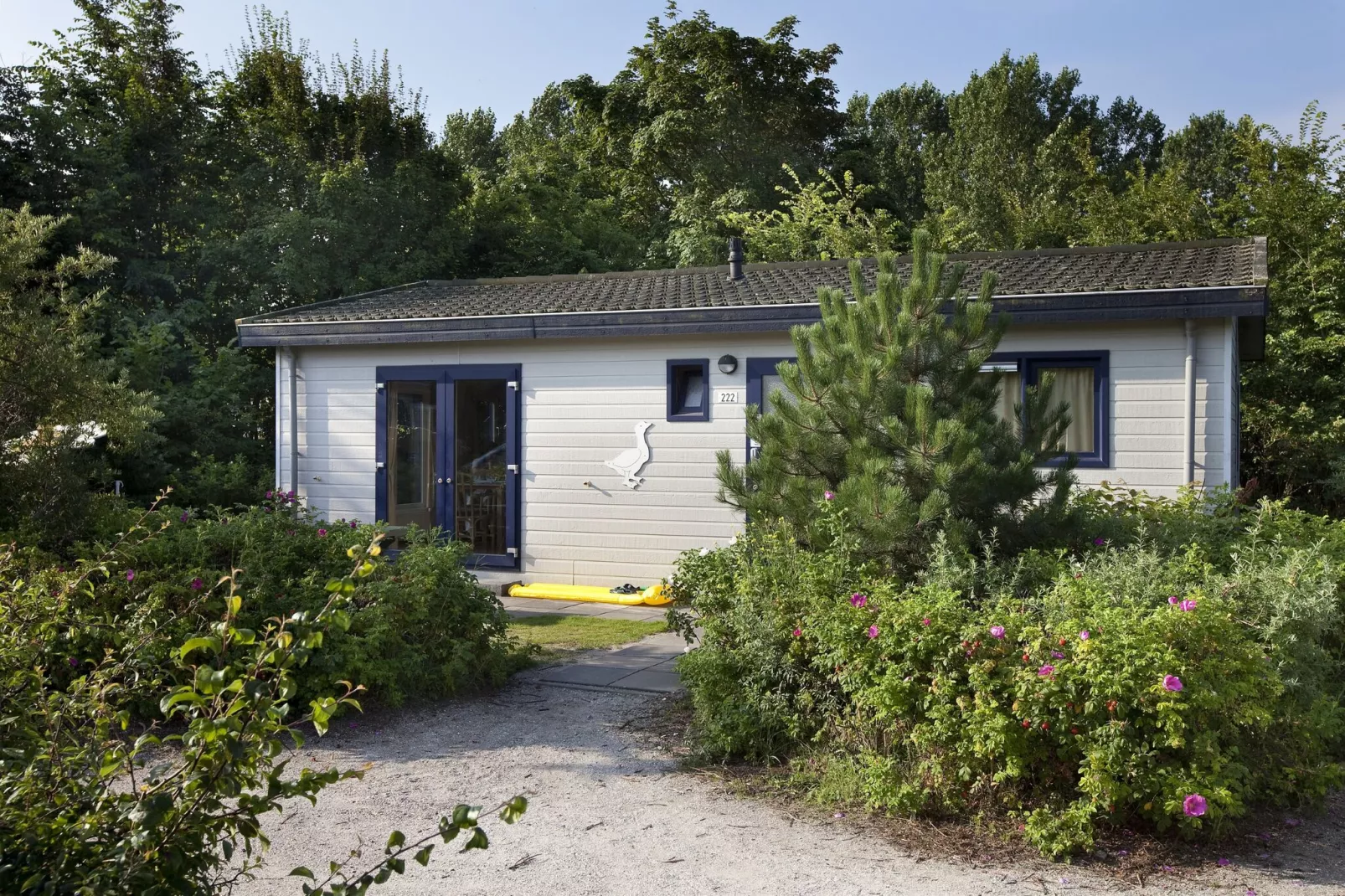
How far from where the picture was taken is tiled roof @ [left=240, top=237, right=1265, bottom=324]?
380 inches

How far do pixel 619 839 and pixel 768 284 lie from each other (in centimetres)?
825

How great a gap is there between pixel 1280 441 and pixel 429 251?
1444cm

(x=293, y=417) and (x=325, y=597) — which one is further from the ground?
(x=293, y=417)

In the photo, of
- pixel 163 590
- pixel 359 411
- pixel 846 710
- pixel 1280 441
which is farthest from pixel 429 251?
pixel 846 710

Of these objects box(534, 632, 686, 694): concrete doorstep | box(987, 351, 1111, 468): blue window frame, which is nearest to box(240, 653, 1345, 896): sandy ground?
box(534, 632, 686, 694): concrete doorstep

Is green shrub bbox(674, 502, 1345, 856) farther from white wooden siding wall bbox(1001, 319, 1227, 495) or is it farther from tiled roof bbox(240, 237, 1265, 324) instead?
tiled roof bbox(240, 237, 1265, 324)

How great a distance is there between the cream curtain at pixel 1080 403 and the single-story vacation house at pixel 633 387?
0.05 feet

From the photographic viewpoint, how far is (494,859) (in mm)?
3988

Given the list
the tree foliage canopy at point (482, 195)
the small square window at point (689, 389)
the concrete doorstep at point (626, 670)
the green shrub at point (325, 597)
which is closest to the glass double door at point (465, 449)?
the small square window at point (689, 389)

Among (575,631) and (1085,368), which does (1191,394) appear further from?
(575,631)

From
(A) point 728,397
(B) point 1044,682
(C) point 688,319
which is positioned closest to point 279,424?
(C) point 688,319

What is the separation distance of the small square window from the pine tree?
4.35 meters

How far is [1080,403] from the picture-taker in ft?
31.1

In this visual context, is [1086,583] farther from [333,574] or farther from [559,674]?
[333,574]
